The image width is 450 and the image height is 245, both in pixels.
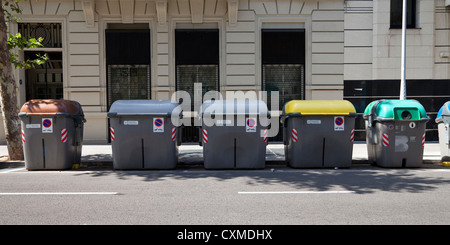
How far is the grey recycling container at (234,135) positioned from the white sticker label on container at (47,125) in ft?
11.4

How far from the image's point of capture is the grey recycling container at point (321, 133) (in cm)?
903

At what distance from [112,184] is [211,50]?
7.69m

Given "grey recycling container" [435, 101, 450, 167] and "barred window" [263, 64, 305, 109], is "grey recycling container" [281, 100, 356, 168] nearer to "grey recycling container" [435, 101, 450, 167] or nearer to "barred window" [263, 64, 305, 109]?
"grey recycling container" [435, 101, 450, 167]

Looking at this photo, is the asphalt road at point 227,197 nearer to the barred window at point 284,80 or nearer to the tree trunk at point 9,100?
the tree trunk at point 9,100

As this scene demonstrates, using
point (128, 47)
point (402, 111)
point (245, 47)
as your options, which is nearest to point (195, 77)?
point (245, 47)

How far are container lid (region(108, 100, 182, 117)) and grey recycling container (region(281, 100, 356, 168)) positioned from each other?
9.39 feet

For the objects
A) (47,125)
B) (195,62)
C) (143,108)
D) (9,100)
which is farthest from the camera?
(195,62)

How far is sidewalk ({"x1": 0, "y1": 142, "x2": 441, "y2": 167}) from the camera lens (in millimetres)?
9883

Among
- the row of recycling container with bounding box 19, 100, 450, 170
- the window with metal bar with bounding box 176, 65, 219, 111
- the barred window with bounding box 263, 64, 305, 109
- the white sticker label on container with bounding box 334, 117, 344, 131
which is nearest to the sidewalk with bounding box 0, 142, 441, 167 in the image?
the row of recycling container with bounding box 19, 100, 450, 170

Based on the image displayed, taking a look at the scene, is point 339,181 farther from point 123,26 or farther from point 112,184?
point 123,26

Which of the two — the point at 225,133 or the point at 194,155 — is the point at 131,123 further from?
the point at 194,155

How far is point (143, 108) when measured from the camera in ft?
29.5

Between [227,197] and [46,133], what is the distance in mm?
5033

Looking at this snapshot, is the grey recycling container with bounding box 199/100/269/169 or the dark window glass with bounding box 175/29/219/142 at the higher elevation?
the dark window glass with bounding box 175/29/219/142
